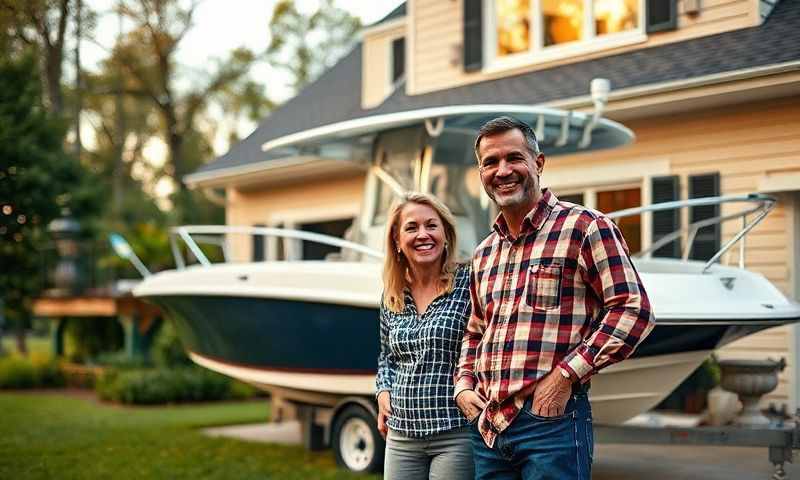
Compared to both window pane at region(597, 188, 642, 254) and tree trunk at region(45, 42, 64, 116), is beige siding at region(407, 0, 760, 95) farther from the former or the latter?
tree trunk at region(45, 42, 64, 116)

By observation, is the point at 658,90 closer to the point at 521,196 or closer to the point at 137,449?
the point at 137,449

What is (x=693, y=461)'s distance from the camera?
6.86 m

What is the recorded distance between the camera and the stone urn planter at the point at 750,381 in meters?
6.02

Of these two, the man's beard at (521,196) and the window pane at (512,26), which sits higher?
the window pane at (512,26)

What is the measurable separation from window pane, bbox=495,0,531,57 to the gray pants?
7.52 m

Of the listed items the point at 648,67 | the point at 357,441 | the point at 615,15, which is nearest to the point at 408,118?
the point at 357,441

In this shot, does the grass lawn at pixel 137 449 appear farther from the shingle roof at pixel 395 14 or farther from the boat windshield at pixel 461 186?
the shingle roof at pixel 395 14

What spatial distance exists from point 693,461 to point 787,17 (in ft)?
13.4

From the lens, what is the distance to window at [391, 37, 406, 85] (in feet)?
44.3

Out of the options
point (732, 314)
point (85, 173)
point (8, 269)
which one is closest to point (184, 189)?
point (85, 173)

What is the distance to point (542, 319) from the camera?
109 inches

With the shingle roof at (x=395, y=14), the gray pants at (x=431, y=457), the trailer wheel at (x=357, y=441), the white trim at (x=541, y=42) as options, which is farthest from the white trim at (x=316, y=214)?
the gray pants at (x=431, y=457)

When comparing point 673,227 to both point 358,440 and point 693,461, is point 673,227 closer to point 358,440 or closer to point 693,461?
point 693,461

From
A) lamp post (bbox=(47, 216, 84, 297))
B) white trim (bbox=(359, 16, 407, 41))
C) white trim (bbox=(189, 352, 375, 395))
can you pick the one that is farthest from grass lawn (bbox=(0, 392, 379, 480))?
white trim (bbox=(359, 16, 407, 41))
